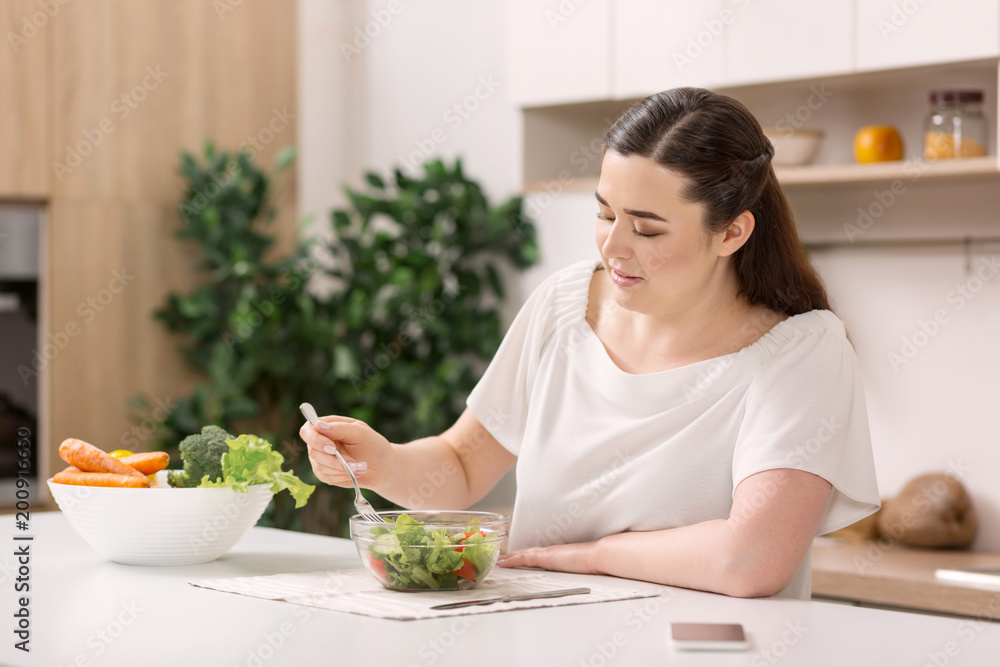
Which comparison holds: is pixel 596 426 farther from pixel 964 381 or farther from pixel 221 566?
pixel 964 381

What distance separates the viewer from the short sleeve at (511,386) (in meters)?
1.88

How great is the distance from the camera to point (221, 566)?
5.23ft

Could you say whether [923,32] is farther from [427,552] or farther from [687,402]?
[427,552]

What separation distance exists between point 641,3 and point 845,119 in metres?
0.65

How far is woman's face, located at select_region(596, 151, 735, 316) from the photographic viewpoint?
5.21ft

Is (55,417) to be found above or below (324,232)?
below

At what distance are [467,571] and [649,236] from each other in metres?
0.53

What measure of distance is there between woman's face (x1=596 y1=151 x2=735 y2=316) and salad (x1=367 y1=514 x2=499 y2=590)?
44 cm

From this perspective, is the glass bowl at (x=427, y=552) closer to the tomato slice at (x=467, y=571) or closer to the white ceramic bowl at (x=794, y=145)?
the tomato slice at (x=467, y=571)

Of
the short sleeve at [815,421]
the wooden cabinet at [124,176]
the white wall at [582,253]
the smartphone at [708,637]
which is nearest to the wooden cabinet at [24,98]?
the wooden cabinet at [124,176]

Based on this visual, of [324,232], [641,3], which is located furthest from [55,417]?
[641,3]

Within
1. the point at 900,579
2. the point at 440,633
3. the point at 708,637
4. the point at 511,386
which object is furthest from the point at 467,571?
the point at 900,579

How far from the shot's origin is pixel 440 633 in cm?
118

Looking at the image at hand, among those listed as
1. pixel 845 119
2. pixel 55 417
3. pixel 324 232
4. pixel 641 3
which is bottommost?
pixel 55 417
